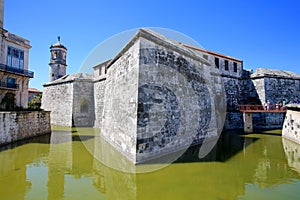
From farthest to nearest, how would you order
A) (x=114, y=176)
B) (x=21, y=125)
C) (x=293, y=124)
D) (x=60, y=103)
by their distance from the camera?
(x=60, y=103) < (x=293, y=124) < (x=21, y=125) < (x=114, y=176)

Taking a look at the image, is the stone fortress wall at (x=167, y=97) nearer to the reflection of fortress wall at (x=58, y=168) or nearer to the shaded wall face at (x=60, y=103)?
the reflection of fortress wall at (x=58, y=168)

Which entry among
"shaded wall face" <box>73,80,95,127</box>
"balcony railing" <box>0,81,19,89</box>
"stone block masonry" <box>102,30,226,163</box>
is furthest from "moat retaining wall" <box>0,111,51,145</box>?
"stone block masonry" <box>102,30,226,163</box>

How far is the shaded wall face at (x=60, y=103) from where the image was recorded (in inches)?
661

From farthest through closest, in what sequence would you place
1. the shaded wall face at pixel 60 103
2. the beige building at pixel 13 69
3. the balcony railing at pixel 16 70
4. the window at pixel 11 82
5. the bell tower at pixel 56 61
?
the bell tower at pixel 56 61
the shaded wall face at pixel 60 103
the window at pixel 11 82
the beige building at pixel 13 69
the balcony railing at pixel 16 70

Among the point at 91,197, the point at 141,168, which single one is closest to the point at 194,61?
Answer: the point at 141,168

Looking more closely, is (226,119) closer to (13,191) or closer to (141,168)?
(141,168)

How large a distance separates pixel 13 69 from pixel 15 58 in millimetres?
909

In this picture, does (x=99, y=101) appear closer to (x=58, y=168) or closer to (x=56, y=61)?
(x=56, y=61)

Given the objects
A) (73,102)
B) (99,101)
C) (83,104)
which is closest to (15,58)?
(73,102)

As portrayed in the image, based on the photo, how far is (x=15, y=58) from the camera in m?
12.8

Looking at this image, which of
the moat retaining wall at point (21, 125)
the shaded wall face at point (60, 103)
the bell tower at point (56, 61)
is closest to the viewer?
the moat retaining wall at point (21, 125)

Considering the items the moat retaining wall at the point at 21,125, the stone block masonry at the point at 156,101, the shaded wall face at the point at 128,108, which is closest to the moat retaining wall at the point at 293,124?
the stone block masonry at the point at 156,101

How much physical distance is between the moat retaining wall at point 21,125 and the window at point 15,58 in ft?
15.2

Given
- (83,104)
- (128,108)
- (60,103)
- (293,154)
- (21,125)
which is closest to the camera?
(128,108)
